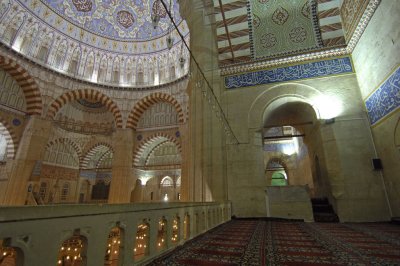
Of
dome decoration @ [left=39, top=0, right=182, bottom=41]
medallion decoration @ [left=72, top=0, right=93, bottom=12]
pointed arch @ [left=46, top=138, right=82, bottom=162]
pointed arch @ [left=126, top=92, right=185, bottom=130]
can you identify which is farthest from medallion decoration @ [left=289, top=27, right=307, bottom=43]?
pointed arch @ [left=46, top=138, right=82, bottom=162]

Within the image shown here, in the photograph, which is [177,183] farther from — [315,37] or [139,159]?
[315,37]

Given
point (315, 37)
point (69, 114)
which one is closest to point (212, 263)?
point (315, 37)

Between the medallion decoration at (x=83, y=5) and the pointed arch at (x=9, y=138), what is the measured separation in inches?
309

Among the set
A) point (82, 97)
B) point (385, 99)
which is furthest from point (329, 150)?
point (82, 97)

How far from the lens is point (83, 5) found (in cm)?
1288

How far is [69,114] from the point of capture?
13.8 metres

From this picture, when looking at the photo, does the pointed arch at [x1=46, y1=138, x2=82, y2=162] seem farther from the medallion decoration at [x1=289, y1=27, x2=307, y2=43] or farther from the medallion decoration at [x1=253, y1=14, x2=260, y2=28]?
the medallion decoration at [x1=289, y1=27, x2=307, y2=43]

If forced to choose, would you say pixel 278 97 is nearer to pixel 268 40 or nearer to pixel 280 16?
pixel 268 40

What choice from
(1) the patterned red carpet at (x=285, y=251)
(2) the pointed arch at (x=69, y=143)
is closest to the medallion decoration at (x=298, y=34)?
(1) the patterned red carpet at (x=285, y=251)

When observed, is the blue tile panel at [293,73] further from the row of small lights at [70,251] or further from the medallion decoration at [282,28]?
the row of small lights at [70,251]

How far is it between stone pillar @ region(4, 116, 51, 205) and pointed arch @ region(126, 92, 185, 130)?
→ 4.35 metres

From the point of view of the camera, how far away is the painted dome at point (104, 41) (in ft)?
37.1

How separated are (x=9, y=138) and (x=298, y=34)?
13.6 metres

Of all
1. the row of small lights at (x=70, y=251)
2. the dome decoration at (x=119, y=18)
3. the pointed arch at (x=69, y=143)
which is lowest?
the row of small lights at (x=70, y=251)
